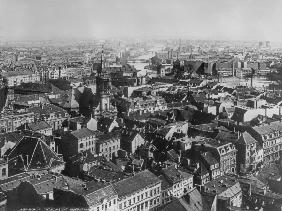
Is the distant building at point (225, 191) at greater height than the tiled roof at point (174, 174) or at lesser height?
lesser

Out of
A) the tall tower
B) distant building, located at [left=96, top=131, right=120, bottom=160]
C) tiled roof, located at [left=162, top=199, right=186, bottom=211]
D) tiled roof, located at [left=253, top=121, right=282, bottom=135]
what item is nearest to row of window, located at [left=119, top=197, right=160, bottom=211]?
tiled roof, located at [left=162, top=199, right=186, bottom=211]

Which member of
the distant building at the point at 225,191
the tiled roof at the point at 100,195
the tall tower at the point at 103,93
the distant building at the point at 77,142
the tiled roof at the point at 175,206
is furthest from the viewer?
the tall tower at the point at 103,93

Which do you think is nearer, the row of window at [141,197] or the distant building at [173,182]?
the row of window at [141,197]

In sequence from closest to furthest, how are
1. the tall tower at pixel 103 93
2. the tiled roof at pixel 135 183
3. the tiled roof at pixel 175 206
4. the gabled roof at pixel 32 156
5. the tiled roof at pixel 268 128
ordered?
the tiled roof at pixel 175 206 → the tiled roof at pixel 135 183 → the gabled roof at pixel 32 156 → the tiled roof at pixel 268 128 → the tall tower at pixel 103 93

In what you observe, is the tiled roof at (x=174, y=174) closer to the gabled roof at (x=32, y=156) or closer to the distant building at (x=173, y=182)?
the distant building at (x=173, y=182)

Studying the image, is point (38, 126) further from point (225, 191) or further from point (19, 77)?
point (19, 77)

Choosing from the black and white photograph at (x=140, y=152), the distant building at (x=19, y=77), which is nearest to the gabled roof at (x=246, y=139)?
the black and white photograph at (x=140, y=152)

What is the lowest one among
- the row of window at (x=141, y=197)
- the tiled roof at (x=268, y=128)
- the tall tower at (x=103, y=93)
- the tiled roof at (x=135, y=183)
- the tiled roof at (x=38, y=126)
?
the row of window at (x=141, y=197)

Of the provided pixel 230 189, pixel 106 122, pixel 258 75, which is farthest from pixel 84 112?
pixel 258 75

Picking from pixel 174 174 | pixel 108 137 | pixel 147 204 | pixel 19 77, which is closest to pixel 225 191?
pixel 174 174
